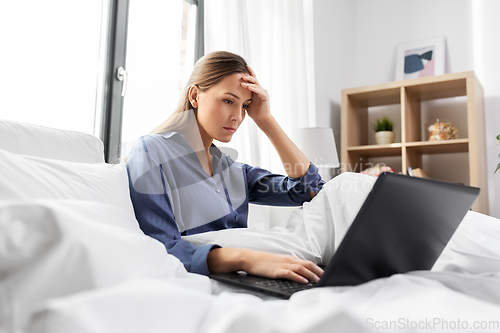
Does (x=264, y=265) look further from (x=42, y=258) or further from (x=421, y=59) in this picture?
(x=421, y=59)

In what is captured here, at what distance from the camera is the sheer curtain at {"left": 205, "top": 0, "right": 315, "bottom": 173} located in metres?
1.87

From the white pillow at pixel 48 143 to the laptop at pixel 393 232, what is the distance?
19.0 inches

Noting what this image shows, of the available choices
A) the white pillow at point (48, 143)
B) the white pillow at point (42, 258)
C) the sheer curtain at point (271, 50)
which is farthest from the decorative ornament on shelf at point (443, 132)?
the white pillow at point (42, 258)

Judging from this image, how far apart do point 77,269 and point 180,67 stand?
5.99 feet

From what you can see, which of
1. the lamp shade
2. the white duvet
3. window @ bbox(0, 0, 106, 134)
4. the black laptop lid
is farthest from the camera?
the lamp shade

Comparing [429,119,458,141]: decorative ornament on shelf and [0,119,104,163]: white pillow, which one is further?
[429,119,458,141]: decorative ornament on shelf

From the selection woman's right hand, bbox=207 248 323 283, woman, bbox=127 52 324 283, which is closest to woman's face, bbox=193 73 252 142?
woman, bbox=127 52 324 283

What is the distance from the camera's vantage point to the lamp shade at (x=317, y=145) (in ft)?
6.88

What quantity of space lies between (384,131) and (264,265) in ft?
8.01

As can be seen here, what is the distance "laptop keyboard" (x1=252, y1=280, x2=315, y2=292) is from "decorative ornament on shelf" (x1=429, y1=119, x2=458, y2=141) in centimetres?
236

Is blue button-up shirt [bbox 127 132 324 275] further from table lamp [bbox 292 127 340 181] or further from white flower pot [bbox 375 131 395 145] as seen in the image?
white flower pot [bbox 375 131 395 145]

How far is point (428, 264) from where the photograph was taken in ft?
2.06

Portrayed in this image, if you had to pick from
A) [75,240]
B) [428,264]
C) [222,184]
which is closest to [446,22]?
[222,184]

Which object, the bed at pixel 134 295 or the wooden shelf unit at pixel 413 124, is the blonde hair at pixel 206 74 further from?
the wooden shelf unit at pixel 413 124
